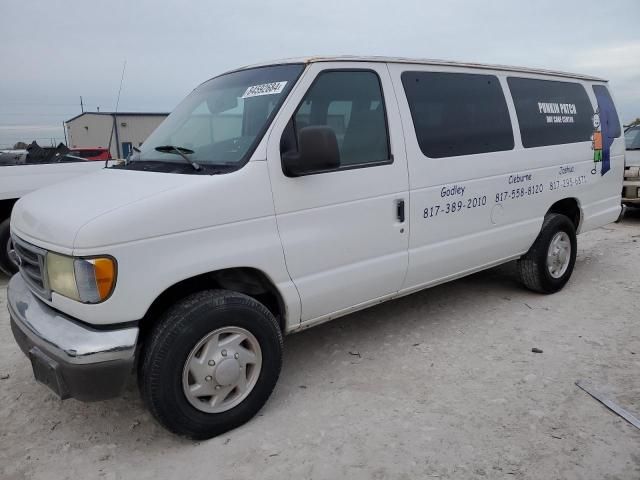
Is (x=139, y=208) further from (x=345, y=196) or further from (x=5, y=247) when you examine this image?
(x=5, y=247)

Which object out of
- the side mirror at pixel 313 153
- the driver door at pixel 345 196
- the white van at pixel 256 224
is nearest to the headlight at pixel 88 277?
the white van at pixel 256 224

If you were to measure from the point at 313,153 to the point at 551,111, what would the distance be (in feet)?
9.75

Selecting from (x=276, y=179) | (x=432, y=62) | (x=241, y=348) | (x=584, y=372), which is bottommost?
(x=584, y=372)

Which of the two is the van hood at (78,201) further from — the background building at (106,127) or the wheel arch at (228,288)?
the background building at (106,127)

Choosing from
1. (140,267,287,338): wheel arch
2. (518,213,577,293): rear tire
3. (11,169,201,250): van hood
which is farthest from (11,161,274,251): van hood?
(518,213,577,293): rear tire

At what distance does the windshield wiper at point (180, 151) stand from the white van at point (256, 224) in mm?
24

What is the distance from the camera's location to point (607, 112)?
5.43 meters

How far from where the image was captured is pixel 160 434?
299cm

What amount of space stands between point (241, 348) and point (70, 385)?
0.87m

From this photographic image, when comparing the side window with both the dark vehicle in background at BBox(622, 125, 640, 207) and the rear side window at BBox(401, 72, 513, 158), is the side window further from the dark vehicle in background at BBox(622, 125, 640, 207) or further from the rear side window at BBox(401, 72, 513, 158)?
the dark vehicle in background at BBox(622, 125, 640, 207)

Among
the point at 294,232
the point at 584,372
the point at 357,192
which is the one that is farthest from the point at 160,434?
the point at 584,372

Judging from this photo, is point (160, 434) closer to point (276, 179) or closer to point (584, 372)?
point (276, 179)

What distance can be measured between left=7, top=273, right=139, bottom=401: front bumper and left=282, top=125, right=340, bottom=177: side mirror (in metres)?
1.20

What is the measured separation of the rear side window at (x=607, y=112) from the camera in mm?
5332
